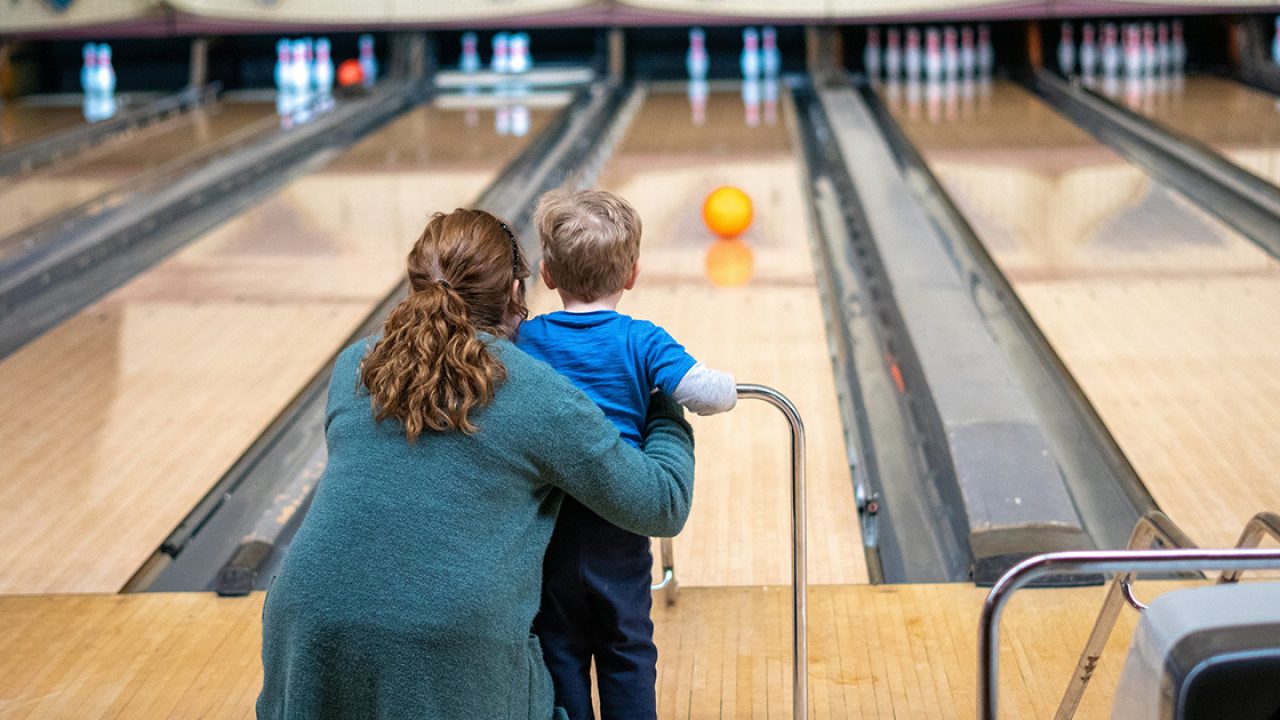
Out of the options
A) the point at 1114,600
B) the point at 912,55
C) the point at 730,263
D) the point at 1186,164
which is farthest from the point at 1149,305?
the point at 912,55

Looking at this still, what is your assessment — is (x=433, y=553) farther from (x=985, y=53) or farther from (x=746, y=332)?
(x=985, y=53)

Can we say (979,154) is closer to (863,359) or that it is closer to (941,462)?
(863,359)

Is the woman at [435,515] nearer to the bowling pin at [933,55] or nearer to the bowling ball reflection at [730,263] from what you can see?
the bowling ball reflection at [730,263]

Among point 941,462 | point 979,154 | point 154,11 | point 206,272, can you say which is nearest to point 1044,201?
point 979,154

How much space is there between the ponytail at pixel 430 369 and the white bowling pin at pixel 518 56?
697 cm

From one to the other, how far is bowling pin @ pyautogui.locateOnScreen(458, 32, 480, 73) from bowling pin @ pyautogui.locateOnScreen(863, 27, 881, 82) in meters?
2.39

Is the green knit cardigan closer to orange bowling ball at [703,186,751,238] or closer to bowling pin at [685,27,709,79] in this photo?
orange bowling ball at [703,186,751,238]

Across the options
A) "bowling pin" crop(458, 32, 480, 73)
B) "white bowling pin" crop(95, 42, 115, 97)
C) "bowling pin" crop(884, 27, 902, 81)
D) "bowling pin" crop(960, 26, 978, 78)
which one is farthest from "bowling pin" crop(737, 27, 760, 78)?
"white bowling pin" crop(95, 42, 115, 97)

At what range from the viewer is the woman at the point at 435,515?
1.24 metres

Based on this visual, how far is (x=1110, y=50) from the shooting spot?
7648mm

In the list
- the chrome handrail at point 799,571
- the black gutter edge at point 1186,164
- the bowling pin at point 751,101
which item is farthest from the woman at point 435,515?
the bowling pin at point 751,101

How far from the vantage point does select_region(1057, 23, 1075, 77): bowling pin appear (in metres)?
7.68

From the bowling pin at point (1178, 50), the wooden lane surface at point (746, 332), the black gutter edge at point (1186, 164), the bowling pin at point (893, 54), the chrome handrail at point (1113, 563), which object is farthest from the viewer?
the bowling pin at point (893, 54)

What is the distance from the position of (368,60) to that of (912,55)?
333 centimetres
